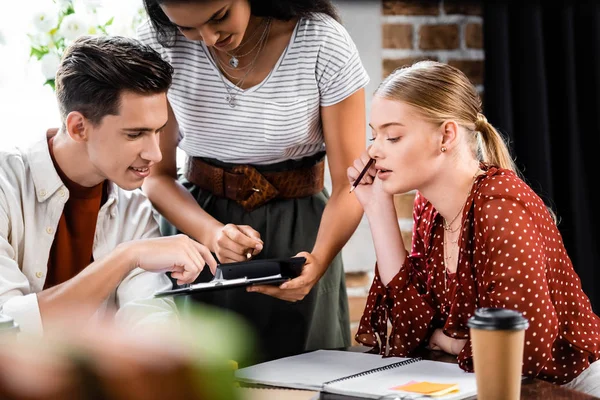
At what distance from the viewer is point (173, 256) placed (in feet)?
4.32

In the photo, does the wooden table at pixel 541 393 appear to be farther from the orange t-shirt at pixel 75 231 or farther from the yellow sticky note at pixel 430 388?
the orange t-shirt at pixel 75 231

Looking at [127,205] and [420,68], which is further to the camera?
[127,205]

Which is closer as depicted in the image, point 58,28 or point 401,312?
point 401,312

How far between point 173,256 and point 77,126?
368 millimetres

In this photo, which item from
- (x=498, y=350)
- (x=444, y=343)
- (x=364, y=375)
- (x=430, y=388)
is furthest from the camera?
(x=444, y=343)

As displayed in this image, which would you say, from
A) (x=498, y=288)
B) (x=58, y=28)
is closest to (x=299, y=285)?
(x=498, y=288)

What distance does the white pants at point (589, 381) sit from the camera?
125 cm

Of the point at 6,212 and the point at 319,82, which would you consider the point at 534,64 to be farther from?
the point at 6,212

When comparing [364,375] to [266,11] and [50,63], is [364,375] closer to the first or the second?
[266,11]

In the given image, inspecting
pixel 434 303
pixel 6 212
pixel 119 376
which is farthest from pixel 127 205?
pixel 119 376

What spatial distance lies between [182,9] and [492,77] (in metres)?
1.17

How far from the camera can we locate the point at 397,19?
2.17 m

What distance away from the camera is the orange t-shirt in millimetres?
1463

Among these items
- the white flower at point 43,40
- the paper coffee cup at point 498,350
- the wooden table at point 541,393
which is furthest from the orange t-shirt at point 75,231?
the paper coffee cup at point 498,350
